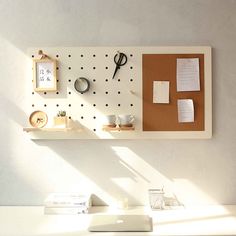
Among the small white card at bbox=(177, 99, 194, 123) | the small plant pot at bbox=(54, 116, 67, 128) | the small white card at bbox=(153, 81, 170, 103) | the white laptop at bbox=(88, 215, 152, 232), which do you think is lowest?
the white laptop at bbox=(88, 215, 152, 232)

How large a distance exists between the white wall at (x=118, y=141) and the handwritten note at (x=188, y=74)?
0.11 m

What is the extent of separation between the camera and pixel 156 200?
2031mm

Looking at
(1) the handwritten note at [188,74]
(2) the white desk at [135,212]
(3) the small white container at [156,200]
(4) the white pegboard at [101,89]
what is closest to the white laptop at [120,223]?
(2) the white desk at [135,212]

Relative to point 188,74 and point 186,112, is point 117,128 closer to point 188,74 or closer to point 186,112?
point 186,112

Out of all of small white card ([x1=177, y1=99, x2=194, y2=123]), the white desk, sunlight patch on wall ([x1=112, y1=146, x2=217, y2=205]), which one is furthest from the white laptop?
small white card ([x1=177, y1=99, x2=194, y2=123])

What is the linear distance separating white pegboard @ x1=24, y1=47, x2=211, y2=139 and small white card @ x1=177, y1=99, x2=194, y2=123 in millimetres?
85

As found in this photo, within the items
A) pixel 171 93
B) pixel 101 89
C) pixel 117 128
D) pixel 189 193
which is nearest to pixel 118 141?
pixel 117 128

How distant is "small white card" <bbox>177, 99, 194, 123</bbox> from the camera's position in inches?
81.2

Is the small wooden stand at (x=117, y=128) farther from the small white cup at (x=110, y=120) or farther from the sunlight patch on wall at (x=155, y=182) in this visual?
the sunlight patch on wall at (x=155, y=182)

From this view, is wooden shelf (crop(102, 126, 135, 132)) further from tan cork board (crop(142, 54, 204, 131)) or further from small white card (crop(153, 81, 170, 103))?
small white card (crop(153, 81, 170, 103))

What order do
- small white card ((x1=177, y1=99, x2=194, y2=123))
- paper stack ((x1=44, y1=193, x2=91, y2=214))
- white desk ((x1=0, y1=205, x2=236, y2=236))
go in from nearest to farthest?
white desk ((x1=0, y1=205, x2=236, y2=236)), paper stack ((x1=44, y1=193, x2=91, y2=214)), small white card ((x1=177, y1=99, x2=194, y2=123))

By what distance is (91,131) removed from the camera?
208cm

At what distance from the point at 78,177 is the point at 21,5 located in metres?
1.12

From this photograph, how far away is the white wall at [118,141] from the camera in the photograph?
6.82ft
